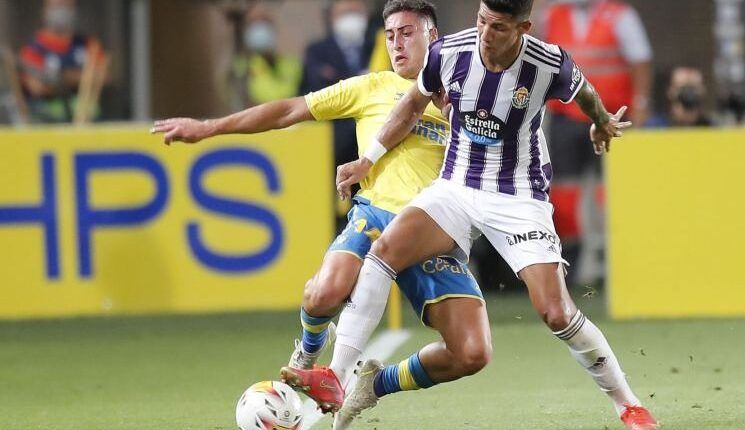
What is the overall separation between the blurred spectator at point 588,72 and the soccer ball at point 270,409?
600 cm

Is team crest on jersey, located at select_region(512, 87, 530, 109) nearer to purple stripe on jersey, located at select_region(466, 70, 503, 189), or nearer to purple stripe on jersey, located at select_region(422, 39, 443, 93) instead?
purple stripe on jersey, located at select_region(466, 70, 503, 189)

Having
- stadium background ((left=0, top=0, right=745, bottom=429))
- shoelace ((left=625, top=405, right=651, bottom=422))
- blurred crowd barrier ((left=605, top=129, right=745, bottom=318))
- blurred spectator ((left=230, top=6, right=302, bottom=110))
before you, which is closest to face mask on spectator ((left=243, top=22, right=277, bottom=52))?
blurred spectator ((left=230, top=6, right=302, bottom=110))

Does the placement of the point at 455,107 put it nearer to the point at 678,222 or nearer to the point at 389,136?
the point at 389,136

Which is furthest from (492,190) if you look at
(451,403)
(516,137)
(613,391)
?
(451,403)

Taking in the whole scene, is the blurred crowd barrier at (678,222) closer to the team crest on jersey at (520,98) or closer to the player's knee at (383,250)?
the team crest on jersey at (520,98)

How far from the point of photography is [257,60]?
12906 millimetres

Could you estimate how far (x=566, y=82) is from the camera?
601 centimetres

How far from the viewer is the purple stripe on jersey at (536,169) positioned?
20.3 ft

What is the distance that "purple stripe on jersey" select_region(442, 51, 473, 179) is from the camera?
6.03 meters

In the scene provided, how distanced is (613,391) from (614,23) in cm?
595

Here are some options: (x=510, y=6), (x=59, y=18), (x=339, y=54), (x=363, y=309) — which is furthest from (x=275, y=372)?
(x=59, y=18)

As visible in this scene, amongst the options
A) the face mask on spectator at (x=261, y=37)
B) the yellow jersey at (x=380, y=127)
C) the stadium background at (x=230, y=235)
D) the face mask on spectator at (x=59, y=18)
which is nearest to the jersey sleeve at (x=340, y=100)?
the yellow jersey at (x=380, y=127)

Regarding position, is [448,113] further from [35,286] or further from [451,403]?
[35,286]

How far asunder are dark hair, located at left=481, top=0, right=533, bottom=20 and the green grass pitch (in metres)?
1.70
